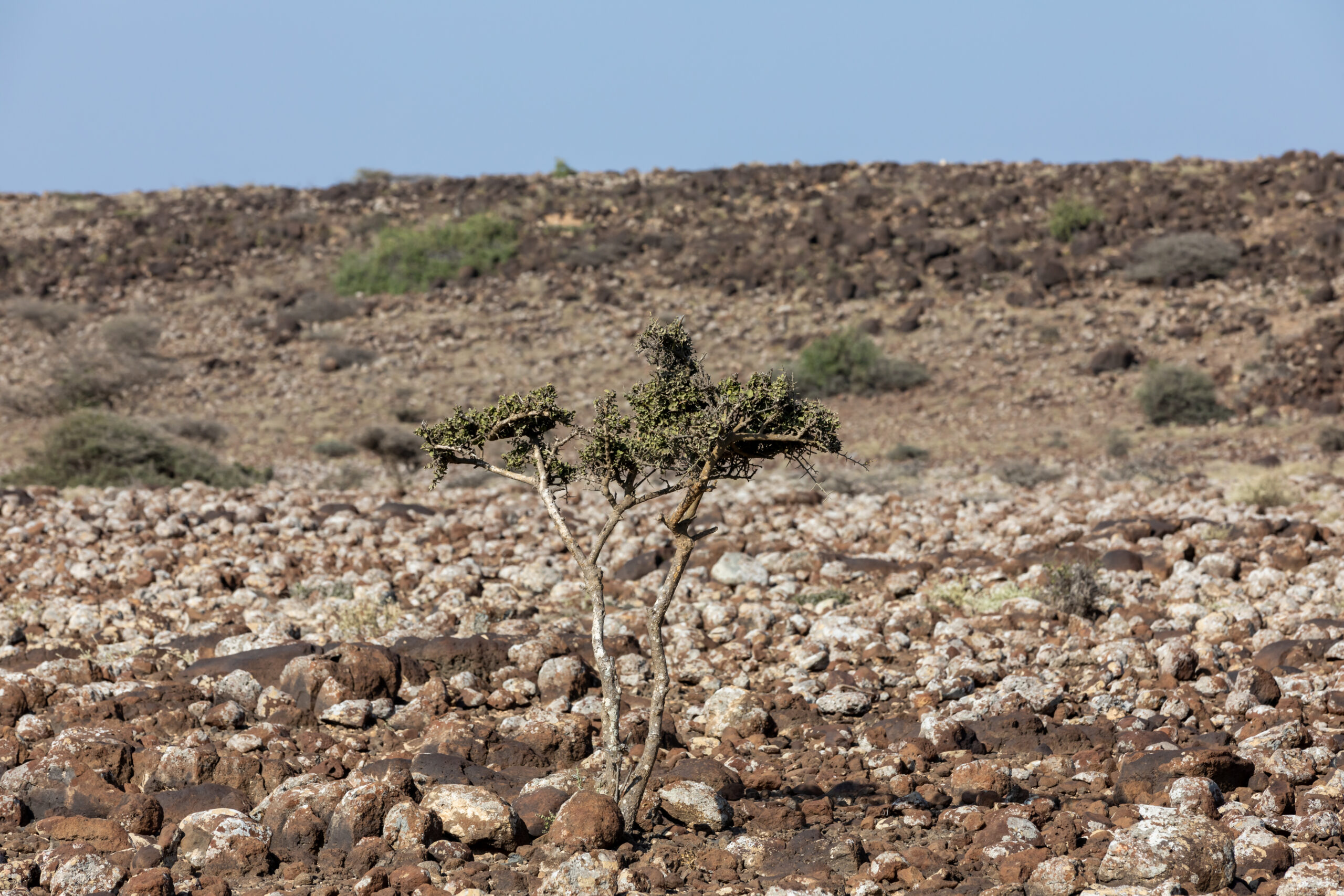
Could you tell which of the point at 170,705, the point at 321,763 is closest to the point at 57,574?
the point at 170,705

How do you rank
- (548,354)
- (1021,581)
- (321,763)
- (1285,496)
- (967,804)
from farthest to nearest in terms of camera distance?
1. (548,354)
2. (1285,496)
3. (1021,581)
4. (321,763)
5. (967,804)

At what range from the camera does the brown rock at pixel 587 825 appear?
4430mm

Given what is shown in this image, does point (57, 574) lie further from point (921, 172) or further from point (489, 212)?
point (921, 172)

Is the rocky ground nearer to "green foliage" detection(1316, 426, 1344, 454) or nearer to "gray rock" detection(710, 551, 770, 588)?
"gray rock" detection(710, 551, 770, 588)

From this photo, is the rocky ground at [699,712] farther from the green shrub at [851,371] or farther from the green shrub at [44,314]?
the green shrub at [44,314]

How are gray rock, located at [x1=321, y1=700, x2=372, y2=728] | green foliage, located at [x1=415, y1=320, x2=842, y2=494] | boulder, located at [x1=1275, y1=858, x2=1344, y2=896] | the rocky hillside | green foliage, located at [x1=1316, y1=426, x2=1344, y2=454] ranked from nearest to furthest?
boulder, located at [x1=1275, y1=858, x2=1344, y2=896], green foliage, located at [x1=415, y1=320, x2=842, y2=494], gray rock, located at [x1=321, y1=700, x2=372, y2=728], green foliage, located at [x1=1316, y1=426, x2=1344, y2=454], the rocky hillside

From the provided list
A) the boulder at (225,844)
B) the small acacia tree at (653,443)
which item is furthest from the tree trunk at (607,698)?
the boulder at (225,844)

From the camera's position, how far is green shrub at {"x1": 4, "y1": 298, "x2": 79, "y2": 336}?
114ft

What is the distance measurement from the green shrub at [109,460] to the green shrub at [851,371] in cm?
1447

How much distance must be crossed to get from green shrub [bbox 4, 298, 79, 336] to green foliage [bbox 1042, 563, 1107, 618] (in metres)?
34.7

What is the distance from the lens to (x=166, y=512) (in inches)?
485

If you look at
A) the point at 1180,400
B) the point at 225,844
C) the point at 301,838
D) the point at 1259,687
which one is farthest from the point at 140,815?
the point at 1180,400

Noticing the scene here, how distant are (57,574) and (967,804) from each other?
807cm

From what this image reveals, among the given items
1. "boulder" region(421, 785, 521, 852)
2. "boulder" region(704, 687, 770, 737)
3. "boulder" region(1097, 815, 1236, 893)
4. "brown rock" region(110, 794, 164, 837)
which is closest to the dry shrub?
"boulder" region(704, 687, 770, 737)
